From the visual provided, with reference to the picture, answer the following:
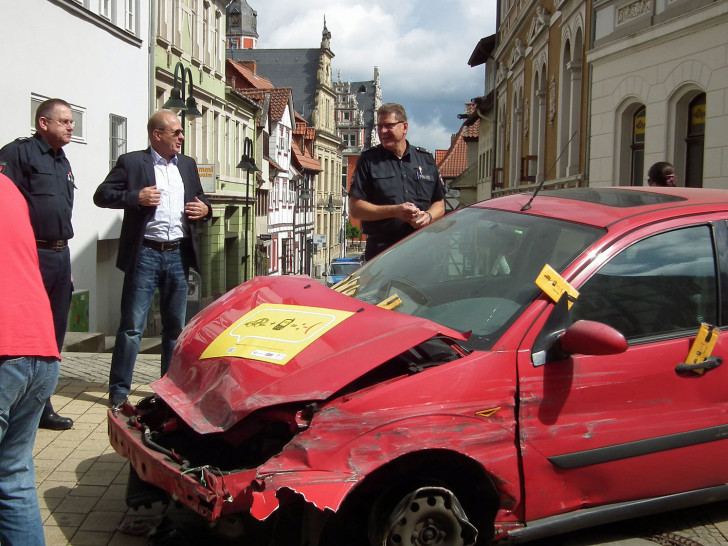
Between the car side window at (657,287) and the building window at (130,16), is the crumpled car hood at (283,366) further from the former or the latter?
the building window at (130,16)

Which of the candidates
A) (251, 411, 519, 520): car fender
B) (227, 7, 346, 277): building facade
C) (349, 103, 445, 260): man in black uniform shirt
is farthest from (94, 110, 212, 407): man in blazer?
(227, 7, 346, 277): building facade

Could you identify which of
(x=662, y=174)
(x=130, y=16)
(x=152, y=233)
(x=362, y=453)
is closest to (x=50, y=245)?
(x=152, y=233)

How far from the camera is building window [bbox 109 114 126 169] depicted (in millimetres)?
20656

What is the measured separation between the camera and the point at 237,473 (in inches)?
117

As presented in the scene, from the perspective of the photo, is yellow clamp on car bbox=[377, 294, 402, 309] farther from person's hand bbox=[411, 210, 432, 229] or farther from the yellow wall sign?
person's hand bbox=[411, 210, 432, 229]

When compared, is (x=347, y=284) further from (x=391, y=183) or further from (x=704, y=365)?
(x=704, y=365)

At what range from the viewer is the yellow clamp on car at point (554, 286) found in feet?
11.5

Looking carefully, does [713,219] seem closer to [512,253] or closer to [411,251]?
[512,253]

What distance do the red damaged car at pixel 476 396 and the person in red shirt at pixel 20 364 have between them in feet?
1.60

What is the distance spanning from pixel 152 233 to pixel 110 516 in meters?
2.20

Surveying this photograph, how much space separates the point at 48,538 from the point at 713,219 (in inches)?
132

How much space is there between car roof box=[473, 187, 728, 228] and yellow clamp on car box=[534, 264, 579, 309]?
45cm

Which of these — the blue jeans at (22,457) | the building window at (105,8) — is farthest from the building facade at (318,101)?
the blue jeans at (22,457)

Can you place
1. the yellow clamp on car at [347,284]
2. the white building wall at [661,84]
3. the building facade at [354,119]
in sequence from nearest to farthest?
the yellow clamp on car at [347,284] → the white building wall at [661,84] → the building facade at [354,119]
